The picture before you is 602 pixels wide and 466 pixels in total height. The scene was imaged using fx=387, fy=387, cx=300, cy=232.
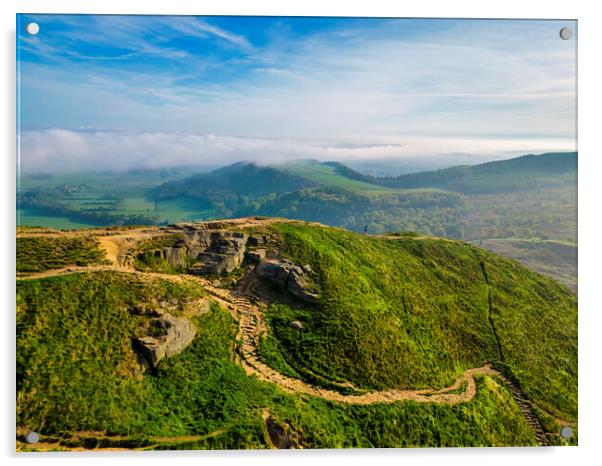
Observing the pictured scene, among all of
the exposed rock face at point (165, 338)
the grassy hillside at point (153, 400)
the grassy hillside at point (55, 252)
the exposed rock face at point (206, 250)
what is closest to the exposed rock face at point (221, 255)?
the exposed rock face at point (206, 250)

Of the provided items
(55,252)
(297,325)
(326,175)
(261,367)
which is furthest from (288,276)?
(326,175)

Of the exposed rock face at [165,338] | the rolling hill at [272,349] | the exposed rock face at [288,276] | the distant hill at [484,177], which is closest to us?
the rolling hill at [272,349]

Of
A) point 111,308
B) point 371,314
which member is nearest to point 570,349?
point 371,314

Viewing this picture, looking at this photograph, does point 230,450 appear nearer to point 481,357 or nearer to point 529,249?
point 481,357

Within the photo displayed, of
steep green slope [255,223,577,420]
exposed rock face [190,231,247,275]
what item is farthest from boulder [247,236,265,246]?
steep green slope [255,223,577,420]

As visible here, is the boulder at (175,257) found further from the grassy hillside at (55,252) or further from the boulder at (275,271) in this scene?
the boulder at (275,271)

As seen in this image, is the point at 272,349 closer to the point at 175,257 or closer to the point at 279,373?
the point at 279,373
